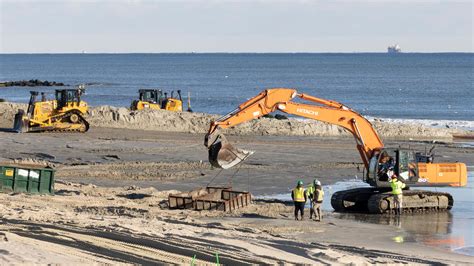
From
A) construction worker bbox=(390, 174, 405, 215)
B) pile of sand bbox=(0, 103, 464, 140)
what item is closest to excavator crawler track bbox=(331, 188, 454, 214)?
construction worker bbox=(390, 174, 405, 215)

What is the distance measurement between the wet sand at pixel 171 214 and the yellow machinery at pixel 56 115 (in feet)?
4.69

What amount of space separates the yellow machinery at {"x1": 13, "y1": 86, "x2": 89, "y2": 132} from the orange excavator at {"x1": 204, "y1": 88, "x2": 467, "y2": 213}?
2236cm

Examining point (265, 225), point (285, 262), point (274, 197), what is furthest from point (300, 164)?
point (285, 262)

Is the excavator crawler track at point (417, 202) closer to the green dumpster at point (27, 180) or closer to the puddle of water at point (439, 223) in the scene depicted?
the puddle of water at point (439, 223)

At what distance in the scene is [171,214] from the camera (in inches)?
1065

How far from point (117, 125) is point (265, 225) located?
2971cm

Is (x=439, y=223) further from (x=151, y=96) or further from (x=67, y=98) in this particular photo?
(x=151, y=96)

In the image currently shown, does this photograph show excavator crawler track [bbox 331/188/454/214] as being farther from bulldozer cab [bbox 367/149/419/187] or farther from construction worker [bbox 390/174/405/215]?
bulldozer cab [bbox 367/149/419/187]

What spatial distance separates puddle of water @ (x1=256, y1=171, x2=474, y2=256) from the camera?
2458 centimetres

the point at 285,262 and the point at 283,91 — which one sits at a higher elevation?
the point at 283,91

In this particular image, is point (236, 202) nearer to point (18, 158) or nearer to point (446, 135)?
point (18, 158)

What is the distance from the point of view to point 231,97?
342ft

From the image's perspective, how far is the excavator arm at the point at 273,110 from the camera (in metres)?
26.7

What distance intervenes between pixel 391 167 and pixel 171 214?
7.04 meters
